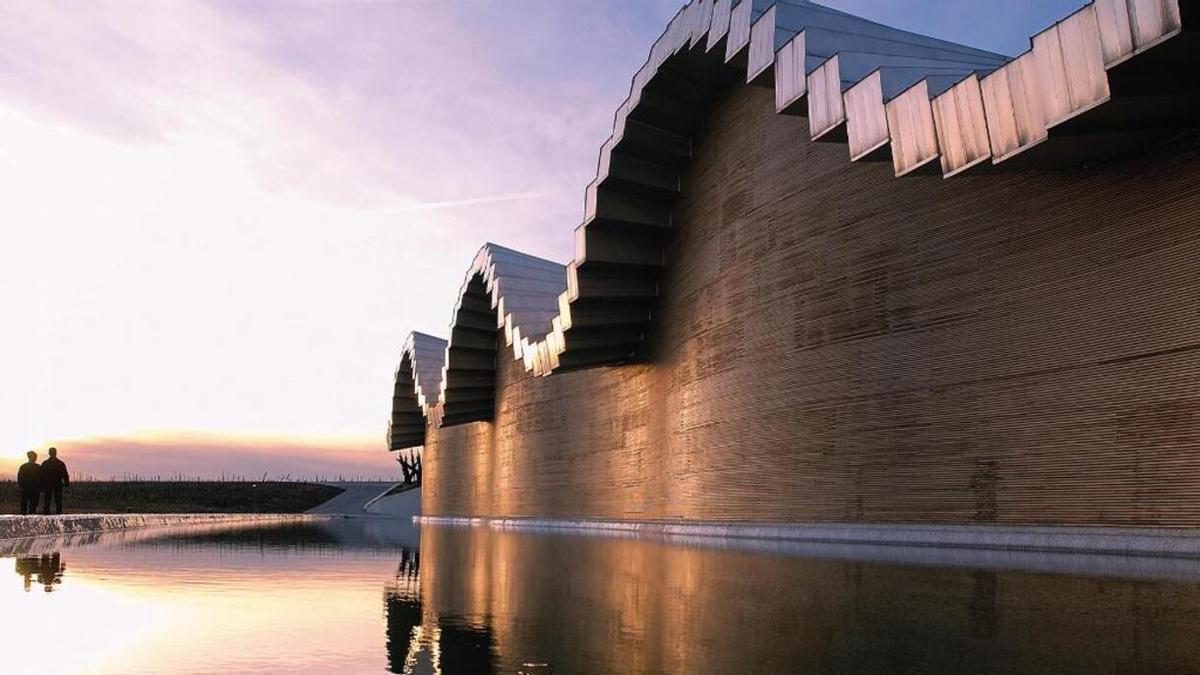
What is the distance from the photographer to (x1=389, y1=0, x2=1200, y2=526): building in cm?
1038

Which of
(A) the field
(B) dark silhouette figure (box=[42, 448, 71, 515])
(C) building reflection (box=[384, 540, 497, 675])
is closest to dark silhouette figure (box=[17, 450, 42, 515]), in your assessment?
(B) dark silhouette figure (box=[42, 448, 71, 515])

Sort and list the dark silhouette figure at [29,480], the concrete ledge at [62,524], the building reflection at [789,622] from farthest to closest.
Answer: the dark silhouette figure at [29,480] < the concrete ledge at [62,524] < the building reflection at [789,622]

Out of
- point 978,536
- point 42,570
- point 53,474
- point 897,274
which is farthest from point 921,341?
point 53,474

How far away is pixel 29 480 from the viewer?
19.0m

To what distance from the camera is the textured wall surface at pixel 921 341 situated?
35.2 feet

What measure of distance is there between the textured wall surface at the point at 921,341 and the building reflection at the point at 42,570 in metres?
9.27

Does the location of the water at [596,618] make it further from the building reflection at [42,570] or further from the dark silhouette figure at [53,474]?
the dark silhouette figure at [53,474]

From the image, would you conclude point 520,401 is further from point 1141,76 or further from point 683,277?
point 1141,76

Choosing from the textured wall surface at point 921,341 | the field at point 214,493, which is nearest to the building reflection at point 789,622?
the textured wall surface at point 921,341

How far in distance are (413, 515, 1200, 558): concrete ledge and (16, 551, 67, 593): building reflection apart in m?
8.87

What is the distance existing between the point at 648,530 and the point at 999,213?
9.83m

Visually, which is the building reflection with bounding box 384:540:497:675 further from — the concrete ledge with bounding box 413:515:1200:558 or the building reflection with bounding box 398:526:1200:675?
the concrete ledge with bounding box 413:515:1200:558

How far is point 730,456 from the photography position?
1791 cm

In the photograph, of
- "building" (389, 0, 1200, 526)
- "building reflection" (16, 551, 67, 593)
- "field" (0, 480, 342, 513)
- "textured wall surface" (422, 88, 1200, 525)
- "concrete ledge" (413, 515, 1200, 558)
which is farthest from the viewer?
"field" (0, 480, 342, 513)
